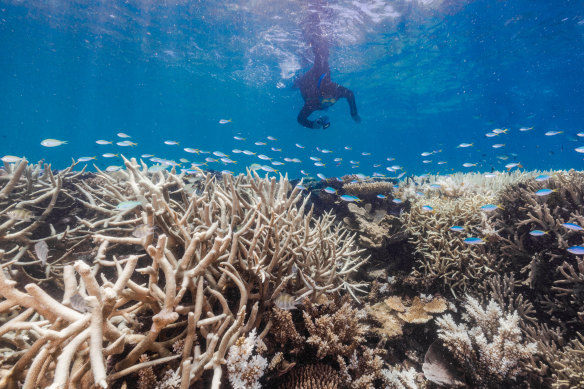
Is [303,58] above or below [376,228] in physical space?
above

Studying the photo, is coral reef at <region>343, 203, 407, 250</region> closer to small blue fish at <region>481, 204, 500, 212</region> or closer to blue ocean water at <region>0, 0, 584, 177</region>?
small blue fish at <region>481, 204, 500, 212</region>

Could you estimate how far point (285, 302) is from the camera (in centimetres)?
237

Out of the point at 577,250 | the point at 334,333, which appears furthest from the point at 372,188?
the point at 334,333

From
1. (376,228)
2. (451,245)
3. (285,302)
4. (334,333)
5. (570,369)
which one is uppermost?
(376,228)

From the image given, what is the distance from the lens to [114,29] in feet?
69.3

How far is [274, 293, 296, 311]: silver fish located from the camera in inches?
91.3

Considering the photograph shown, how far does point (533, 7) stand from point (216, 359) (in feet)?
81.7

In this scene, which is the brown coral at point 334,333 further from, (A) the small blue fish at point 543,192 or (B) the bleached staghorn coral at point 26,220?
(A) the small blue fish at point 543,192

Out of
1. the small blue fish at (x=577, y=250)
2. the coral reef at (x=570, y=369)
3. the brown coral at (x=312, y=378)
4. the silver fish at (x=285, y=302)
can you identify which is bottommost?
the coral reef at (x=570, y=369)

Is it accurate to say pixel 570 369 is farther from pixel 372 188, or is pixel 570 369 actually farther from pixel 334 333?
pixel 372 188

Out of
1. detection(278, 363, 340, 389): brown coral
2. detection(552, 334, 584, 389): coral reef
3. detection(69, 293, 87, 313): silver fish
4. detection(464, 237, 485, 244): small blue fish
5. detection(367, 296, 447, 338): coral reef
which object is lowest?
detection(552, 334, 584, 389): coral reef

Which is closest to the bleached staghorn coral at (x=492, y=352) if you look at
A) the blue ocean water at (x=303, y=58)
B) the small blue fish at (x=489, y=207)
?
the small blue fish at (x=489, y=207)

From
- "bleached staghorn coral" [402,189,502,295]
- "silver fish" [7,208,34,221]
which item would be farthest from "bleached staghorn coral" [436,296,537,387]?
"silver fish" [7,208,34,221]

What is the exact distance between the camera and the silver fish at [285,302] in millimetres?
2318
